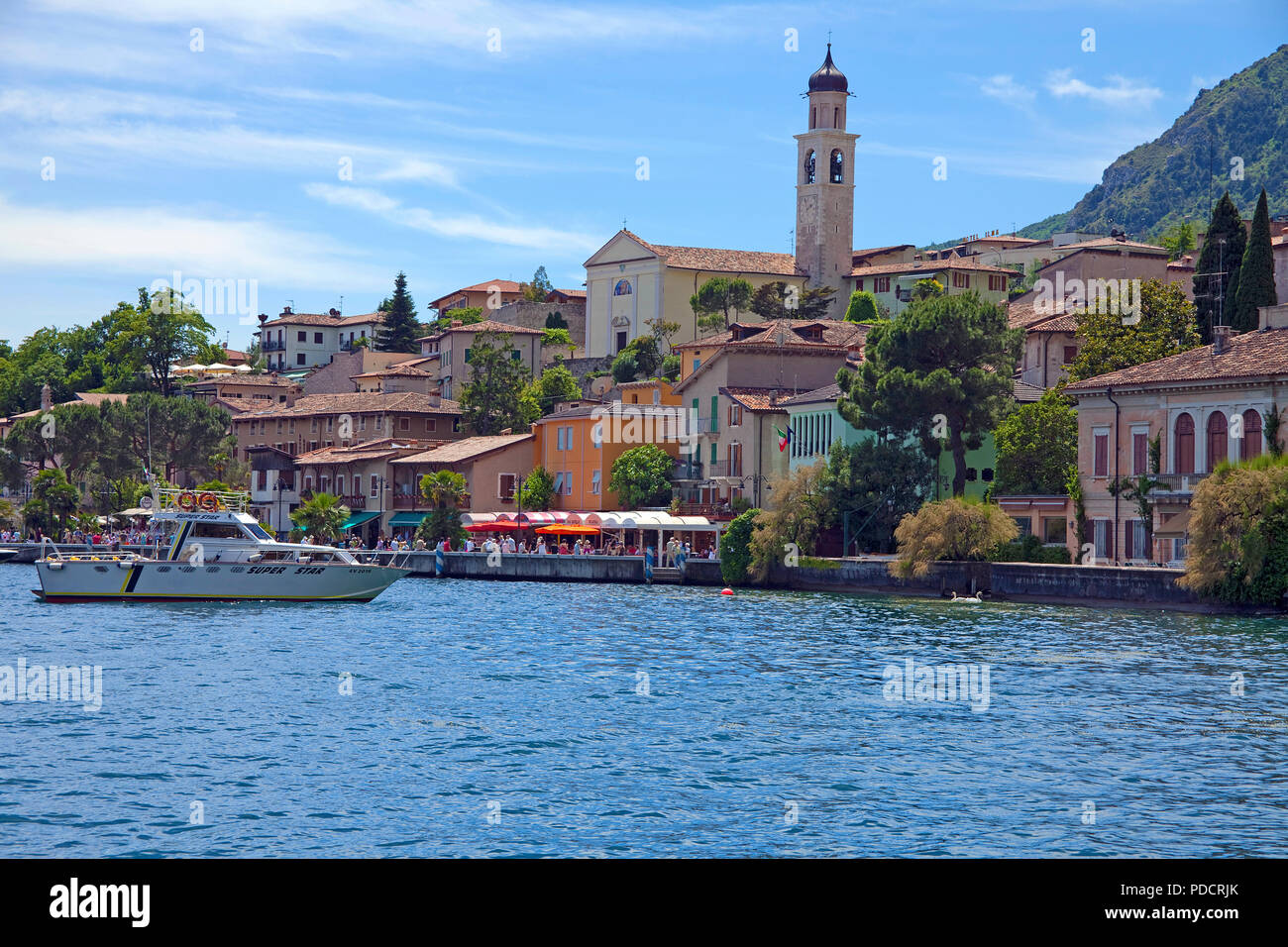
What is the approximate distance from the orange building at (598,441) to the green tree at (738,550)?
18.9m

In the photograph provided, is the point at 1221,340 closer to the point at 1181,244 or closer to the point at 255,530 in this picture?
the point at 255,530

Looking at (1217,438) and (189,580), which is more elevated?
(1217,438)

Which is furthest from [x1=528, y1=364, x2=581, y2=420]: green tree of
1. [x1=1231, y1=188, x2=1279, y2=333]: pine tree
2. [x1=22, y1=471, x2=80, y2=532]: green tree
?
[x1=1231, y1=188, x2=1279, y2=333]: pine tree

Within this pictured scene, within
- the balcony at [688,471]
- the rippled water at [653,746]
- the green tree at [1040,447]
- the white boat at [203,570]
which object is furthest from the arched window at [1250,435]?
the balcony at [688,471]

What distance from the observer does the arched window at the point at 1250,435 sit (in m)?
46.7

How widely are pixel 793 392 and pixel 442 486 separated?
19.1 metres

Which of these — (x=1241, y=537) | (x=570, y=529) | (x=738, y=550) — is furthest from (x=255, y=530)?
(x=1241, y=537)

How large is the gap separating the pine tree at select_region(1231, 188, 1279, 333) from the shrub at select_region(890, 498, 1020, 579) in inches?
634

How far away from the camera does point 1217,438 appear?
47969 mm

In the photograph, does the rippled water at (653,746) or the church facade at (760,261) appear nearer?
the rippled water at (653,746)

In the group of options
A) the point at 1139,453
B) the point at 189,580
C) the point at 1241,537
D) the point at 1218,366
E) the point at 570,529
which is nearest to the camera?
the point at 1241,537

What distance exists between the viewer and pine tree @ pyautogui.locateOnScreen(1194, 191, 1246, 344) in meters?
61.8

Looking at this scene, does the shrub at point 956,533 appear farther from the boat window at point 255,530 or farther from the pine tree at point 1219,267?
the boat window at point 255,530
